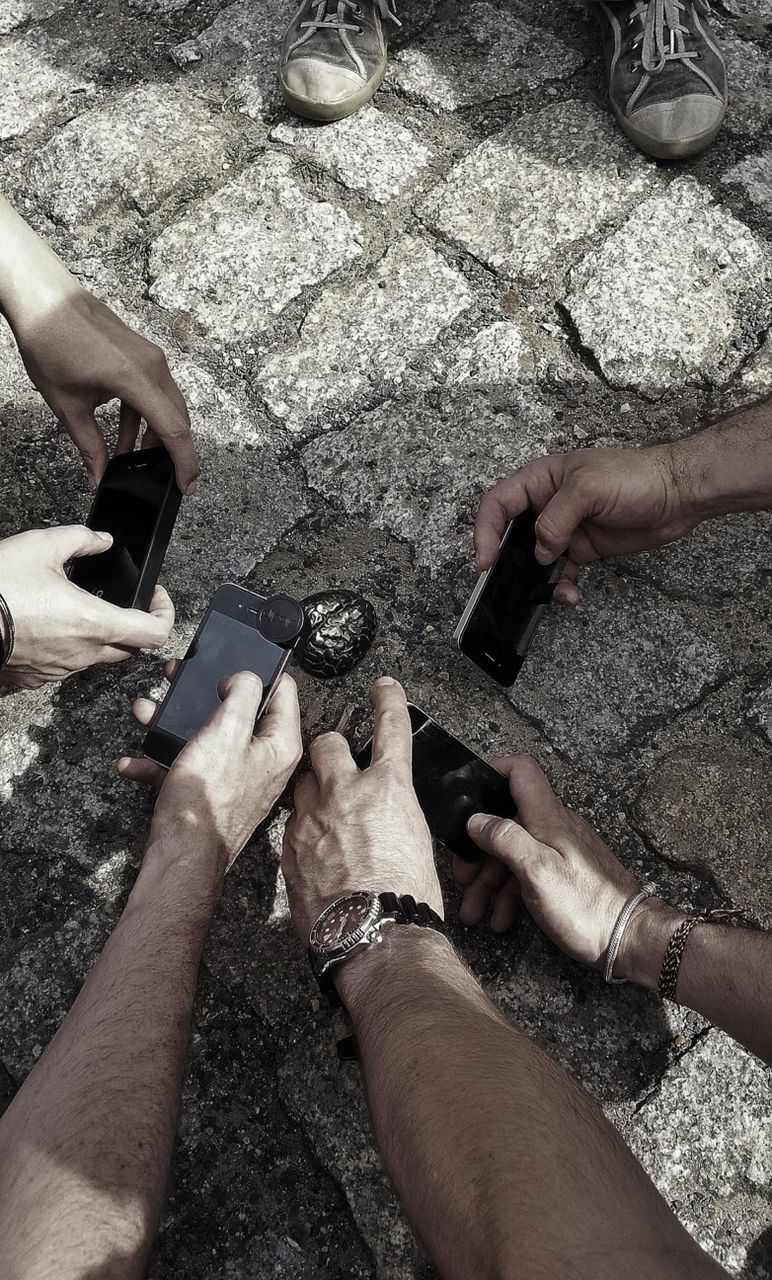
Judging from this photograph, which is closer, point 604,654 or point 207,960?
point 207,960

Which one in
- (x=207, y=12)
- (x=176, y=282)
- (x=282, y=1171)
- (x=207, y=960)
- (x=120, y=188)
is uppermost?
(x=207, y=12)

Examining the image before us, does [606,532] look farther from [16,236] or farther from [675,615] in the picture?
[16,236]

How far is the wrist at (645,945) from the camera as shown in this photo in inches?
77.0

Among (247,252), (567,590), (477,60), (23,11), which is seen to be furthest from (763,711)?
(23,11)

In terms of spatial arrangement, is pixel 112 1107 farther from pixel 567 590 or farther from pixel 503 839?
pixel 567 590

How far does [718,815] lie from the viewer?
222 centimetres

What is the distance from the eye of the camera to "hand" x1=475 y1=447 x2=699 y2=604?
7.29 feet

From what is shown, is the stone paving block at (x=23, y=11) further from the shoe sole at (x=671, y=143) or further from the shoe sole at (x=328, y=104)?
the shoe sole at (x=671, y=143)

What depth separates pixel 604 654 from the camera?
2398 mm

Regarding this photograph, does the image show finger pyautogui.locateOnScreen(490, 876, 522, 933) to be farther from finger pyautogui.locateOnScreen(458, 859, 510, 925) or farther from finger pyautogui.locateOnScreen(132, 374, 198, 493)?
finger pyautogui.locateOnScreen(132, 374, 198, 493)

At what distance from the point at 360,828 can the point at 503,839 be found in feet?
1.01

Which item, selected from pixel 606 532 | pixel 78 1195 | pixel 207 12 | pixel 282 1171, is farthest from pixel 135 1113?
pixel 207 12

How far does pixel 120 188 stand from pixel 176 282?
0.40m

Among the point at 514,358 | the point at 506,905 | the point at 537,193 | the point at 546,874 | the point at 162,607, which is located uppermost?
the point at 537,193
